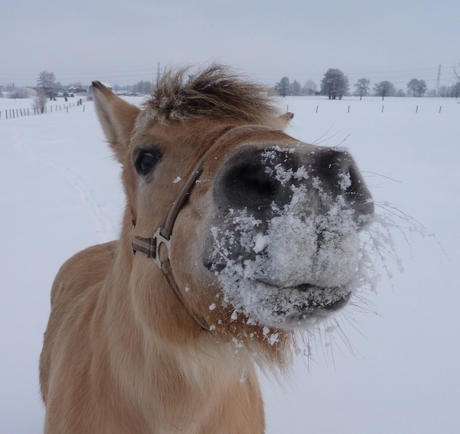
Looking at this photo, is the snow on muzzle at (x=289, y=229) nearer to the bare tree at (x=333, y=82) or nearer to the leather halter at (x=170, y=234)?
the leather halter at (x=170, y=234)

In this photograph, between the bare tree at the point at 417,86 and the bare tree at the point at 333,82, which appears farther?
the bare tree at the point at 417,86

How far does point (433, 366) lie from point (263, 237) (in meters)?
3.58

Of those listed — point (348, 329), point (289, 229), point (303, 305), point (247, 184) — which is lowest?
point (348, 329)

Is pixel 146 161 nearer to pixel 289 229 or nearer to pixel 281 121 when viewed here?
pixel 281 121

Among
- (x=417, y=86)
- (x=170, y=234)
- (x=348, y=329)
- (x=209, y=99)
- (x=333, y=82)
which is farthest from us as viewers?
(x=417, y=86)

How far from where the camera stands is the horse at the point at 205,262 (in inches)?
46.0

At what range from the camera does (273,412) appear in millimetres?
3572

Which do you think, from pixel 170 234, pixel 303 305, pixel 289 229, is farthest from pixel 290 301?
pixel 170 234

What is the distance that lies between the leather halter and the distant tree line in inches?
1419

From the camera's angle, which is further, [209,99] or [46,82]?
[46,82]

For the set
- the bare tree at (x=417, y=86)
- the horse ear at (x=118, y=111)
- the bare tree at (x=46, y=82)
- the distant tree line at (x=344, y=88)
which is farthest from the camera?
the bare tree at (x=417, y=86)

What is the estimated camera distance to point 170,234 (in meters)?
1.65

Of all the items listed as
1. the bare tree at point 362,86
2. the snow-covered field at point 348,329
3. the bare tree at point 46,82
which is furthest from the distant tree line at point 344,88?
the bare tree at point 46,82

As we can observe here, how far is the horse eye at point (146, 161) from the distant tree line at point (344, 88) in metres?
35.8
